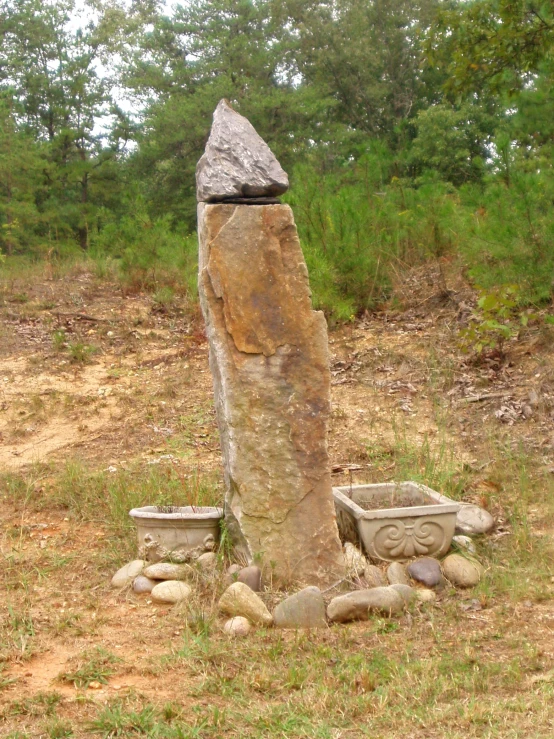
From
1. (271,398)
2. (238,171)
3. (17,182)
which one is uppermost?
(17,182)

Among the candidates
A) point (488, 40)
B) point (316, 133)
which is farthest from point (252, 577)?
Result: point (316, 133)

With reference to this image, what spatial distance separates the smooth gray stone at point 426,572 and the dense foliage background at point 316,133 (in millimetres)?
3499

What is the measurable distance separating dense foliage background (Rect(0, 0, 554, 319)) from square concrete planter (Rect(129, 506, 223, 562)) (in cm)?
377

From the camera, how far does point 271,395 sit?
12.7 feet

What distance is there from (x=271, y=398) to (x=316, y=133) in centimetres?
1309

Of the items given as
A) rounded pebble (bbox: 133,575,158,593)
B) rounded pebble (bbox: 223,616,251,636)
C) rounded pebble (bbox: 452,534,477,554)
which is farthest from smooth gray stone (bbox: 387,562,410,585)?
rounded pebble (bbox: 133,575,158,593)

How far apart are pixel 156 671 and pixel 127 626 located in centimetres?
49

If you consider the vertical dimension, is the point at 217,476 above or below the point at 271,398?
below

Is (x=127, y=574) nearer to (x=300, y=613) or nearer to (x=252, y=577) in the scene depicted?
(x=252, y=577)

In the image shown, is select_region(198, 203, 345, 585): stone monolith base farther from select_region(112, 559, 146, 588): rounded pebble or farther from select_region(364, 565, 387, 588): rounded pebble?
select_region(112, 559, 146, 588): rounded pebble

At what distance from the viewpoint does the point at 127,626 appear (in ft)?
11.8

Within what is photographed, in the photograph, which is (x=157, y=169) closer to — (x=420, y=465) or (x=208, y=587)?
(x=420, y=465)

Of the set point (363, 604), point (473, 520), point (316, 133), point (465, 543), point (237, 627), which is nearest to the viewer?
point (237, 627)

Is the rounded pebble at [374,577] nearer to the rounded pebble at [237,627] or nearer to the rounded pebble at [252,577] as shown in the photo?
the rounded pebble at [252,577]
